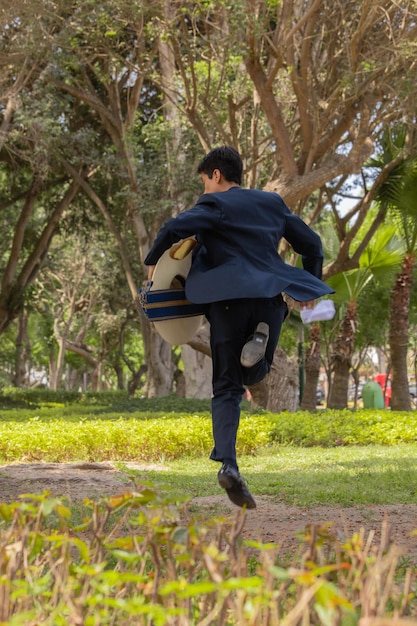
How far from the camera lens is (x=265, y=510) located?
207 inches

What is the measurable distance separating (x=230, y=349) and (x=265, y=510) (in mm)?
1405

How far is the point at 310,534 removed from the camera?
235cm

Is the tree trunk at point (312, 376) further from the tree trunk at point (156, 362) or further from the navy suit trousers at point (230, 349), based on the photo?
the navy suit trousers at point (230, 349)

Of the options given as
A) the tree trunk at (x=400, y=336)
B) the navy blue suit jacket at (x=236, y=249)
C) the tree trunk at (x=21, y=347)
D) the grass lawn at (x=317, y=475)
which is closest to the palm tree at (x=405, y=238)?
the tree trunk at (x=400, y=336)

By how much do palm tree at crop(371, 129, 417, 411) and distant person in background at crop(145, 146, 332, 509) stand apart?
1115 centimetres

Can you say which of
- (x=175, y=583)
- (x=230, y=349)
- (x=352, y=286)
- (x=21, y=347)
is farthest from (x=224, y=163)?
(x=21, y=347)

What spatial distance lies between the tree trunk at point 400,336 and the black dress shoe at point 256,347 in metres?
11.5

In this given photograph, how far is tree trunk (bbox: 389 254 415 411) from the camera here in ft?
50.8

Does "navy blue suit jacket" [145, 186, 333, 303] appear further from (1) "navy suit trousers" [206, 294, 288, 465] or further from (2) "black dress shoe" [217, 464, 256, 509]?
(2) "black dress shoe" [217, 464, 256, 509]

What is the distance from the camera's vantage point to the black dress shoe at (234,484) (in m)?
4.16

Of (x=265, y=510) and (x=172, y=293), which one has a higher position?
(x=172, y=293)

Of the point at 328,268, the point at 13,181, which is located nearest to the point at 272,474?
the point at 328,268

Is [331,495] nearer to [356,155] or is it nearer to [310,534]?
[310,534]

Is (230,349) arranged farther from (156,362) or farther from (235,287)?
(156,362)
